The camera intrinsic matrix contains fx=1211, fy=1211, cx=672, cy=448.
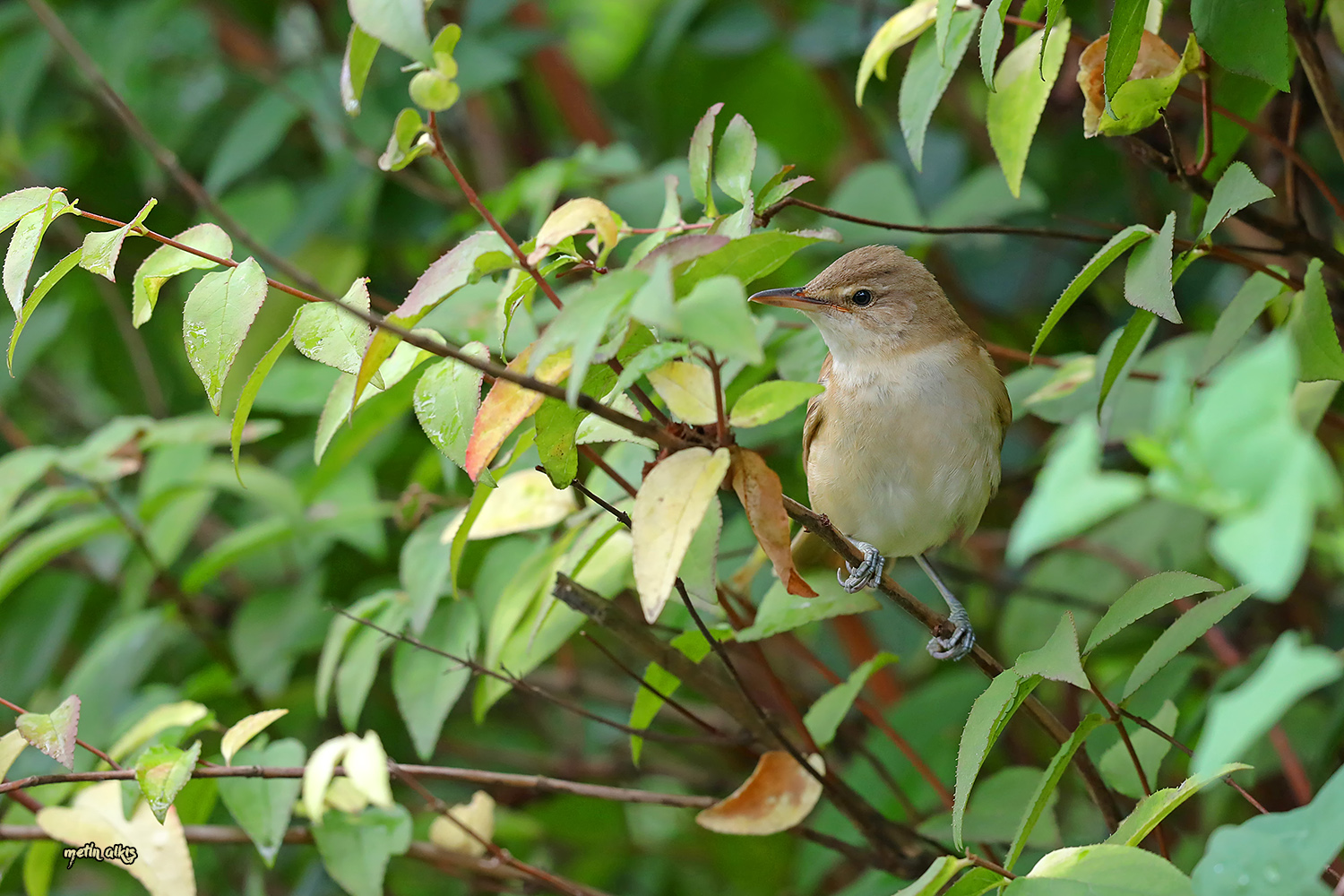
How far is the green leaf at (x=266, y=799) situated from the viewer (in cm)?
209

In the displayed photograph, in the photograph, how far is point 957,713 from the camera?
3.24 meters

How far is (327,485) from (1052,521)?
2.78m

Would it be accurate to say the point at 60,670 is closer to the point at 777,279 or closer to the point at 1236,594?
the point at 777,279

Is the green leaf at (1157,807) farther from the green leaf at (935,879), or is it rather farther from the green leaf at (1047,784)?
the green leaf at (935,879)

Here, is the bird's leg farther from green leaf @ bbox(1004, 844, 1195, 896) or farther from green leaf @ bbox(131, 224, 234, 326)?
green leaf @ bbox(131, 224, 234, 326)

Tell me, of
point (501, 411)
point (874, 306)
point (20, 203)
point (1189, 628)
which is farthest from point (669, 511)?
point (874, 306)

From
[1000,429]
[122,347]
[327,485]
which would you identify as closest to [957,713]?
[1000,429]

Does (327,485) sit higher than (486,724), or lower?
higher

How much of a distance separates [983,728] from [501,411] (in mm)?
738

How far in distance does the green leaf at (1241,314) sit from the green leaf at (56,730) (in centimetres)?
181

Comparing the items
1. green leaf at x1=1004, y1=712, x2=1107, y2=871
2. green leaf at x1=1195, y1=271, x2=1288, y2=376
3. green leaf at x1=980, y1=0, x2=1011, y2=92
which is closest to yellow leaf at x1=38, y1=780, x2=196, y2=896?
green leaf at x1=1004, y1=712, x2=1107, y2=871

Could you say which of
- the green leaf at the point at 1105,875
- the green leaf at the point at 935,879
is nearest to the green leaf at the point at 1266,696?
the green leaf at the point at 1105,875

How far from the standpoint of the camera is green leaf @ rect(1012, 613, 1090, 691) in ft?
4.84

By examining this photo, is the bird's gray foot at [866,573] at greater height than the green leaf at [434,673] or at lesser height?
lesser
